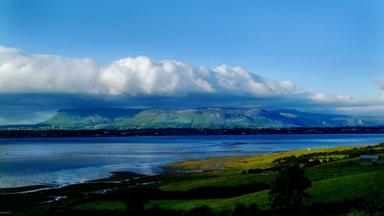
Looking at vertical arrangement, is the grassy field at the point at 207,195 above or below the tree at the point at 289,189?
below

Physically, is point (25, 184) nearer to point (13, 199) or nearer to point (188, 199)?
point (13, 199)

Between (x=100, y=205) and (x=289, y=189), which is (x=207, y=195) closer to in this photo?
(x=100, y=205)

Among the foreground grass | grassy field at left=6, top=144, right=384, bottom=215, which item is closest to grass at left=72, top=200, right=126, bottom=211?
grassy field at left=6, top=144, right=384, bottom=215

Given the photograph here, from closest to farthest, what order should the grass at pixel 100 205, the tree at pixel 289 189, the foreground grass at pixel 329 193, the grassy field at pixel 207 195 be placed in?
1. the tree at pixel 289 189
2. the foreground grass at pixel 329 193
3. the grassy field at pixel 207 195
4. the grass at pixel 100 205

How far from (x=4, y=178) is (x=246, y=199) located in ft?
276

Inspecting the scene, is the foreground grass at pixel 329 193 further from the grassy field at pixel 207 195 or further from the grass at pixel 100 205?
the grass at pixel 100 205

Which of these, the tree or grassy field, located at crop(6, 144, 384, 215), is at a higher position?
the tree

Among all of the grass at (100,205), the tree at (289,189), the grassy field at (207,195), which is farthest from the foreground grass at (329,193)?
the grass at (100,205)

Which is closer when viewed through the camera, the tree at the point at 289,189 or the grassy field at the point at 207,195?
the tree at the point at 289,189

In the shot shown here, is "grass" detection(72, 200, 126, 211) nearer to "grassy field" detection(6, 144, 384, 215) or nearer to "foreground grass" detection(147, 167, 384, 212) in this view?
"grassy field" detection(6, 144, 384, 215)

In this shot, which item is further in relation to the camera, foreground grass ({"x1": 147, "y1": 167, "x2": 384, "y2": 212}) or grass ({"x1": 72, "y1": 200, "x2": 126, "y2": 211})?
grass ({"x1": 72, "y1": 200, "x2": 126, "y2": 211})

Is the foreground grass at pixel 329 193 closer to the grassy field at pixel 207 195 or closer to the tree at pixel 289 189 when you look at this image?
→ the grassy field at pixel 207 195

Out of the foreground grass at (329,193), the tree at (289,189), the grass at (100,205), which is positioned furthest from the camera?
the grass at (100,205)

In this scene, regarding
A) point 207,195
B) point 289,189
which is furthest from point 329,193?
point 207,195
